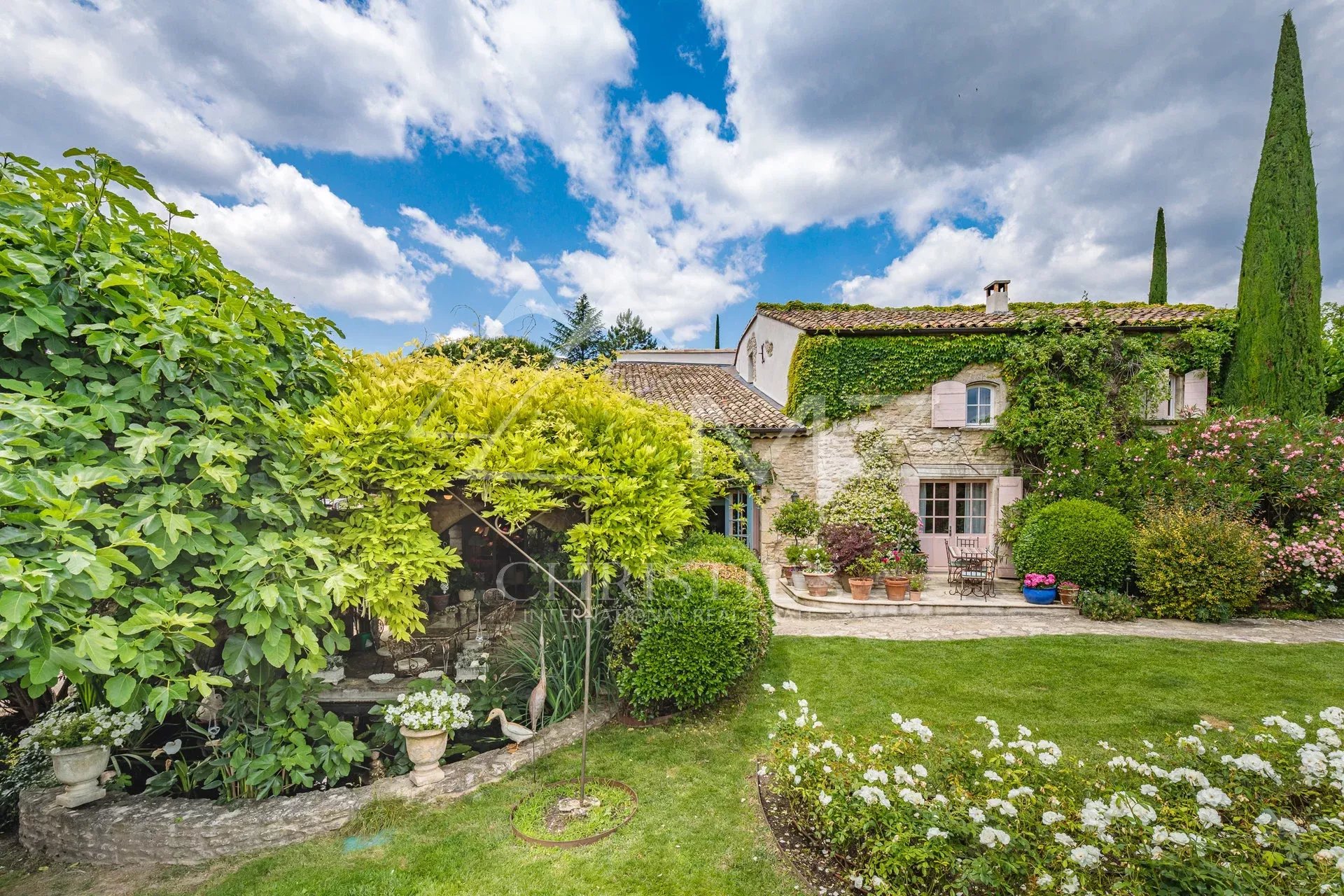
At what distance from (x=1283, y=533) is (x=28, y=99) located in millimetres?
16183

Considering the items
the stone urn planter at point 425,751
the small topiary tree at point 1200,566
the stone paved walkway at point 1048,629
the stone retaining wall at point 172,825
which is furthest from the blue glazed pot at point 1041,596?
the stone retaining wall at point 172,825

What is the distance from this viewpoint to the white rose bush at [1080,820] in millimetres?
2150

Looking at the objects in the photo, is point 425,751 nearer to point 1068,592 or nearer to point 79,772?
point 79,772

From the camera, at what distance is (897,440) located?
11.4 meters

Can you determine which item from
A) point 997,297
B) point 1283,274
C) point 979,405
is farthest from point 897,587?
point 1283,274

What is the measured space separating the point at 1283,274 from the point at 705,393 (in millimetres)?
13432

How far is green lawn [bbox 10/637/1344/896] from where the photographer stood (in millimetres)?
2877

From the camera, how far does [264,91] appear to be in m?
4.37

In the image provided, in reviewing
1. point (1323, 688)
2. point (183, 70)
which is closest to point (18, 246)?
point (183, 70)

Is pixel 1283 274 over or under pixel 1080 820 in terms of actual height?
over

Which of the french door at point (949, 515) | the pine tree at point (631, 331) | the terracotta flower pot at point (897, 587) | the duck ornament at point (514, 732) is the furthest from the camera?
the pine tree at point (631, 331)

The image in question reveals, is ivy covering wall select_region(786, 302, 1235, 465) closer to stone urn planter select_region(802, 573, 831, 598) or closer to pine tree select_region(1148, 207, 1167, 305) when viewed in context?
stone urn planter select_region(802, 573, 831, 598)

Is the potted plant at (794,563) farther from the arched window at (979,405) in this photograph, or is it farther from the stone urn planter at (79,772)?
the stone urn planter at (79,772)

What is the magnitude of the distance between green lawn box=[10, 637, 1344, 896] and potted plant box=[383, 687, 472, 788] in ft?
0.99
